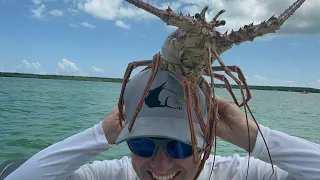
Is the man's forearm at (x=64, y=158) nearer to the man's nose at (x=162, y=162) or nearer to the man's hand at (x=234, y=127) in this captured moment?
the man's nose at (x=162, y=162)

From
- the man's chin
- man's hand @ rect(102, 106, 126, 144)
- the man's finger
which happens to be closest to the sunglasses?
the man's chin

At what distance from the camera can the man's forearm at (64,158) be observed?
2.74 meters

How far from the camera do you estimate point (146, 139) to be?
241 cm

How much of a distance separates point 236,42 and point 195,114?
19.2 inches

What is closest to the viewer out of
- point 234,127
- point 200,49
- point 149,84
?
point 200,49

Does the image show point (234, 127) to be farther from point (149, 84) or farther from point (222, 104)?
point (149, 84)

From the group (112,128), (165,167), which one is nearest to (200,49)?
(165,167)

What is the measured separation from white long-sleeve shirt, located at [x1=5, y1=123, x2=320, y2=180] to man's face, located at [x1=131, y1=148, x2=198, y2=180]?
0.46m

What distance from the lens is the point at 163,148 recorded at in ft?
7.97

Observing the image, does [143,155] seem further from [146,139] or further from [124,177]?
[124,177]

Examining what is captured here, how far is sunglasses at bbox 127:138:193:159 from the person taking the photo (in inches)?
94.2

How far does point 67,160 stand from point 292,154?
1.59 meters

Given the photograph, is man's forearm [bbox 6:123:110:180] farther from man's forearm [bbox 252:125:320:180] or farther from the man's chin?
man's forearm [bbox 252:125:320:180]

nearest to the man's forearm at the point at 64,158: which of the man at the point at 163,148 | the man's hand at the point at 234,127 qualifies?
the man at the point at 163,148
